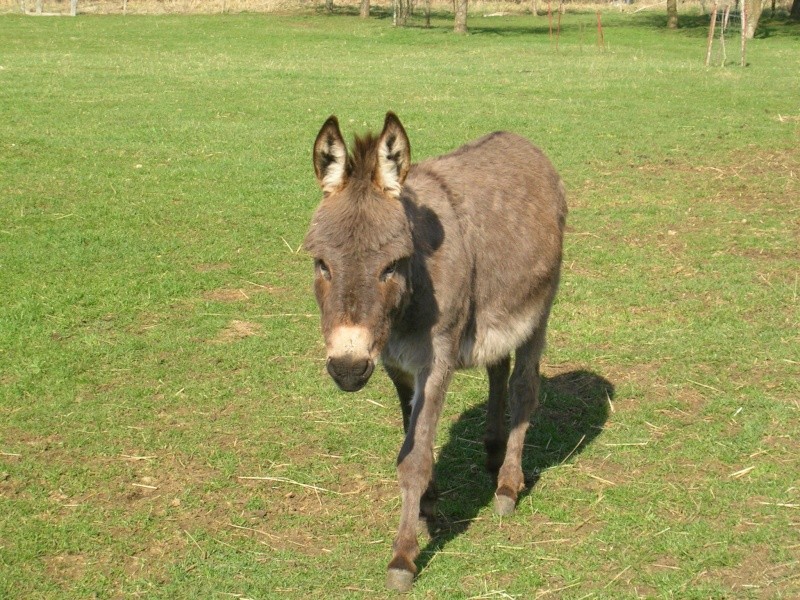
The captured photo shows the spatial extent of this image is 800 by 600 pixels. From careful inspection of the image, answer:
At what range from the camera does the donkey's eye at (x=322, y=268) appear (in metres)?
4.68

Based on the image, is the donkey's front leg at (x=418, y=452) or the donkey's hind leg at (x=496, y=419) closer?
the donkey's front leg at (x=418, y=452)

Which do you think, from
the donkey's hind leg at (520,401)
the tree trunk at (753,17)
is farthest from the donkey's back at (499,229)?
the tree trunk at (753,17)

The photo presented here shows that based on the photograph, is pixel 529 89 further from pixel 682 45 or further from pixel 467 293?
pixel 467 293

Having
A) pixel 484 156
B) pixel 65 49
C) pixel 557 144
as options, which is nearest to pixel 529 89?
pixel 557 144

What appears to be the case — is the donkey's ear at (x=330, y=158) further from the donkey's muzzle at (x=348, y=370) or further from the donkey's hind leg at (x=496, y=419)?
the donkey's hind leg at (x=496, y=419)

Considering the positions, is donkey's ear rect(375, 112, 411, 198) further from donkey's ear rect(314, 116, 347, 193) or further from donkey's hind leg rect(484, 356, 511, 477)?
donkey's hind leg rect(484, 356, 511, 477)

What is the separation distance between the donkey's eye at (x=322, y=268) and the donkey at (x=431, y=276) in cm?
1

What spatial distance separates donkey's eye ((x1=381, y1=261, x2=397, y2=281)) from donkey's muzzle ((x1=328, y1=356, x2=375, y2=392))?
0.45 m

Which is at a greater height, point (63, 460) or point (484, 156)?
point (484, 156)

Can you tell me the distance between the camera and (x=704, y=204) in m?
12.9

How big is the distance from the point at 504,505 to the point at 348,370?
1.94 m

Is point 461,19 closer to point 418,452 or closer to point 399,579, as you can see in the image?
point 418,452

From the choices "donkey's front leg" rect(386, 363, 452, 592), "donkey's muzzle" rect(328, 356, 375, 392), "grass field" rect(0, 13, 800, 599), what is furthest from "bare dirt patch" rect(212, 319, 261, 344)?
"donkey's muzzle" rect(328, 356, 375, 392)

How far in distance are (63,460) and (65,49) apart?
79.1 feet
